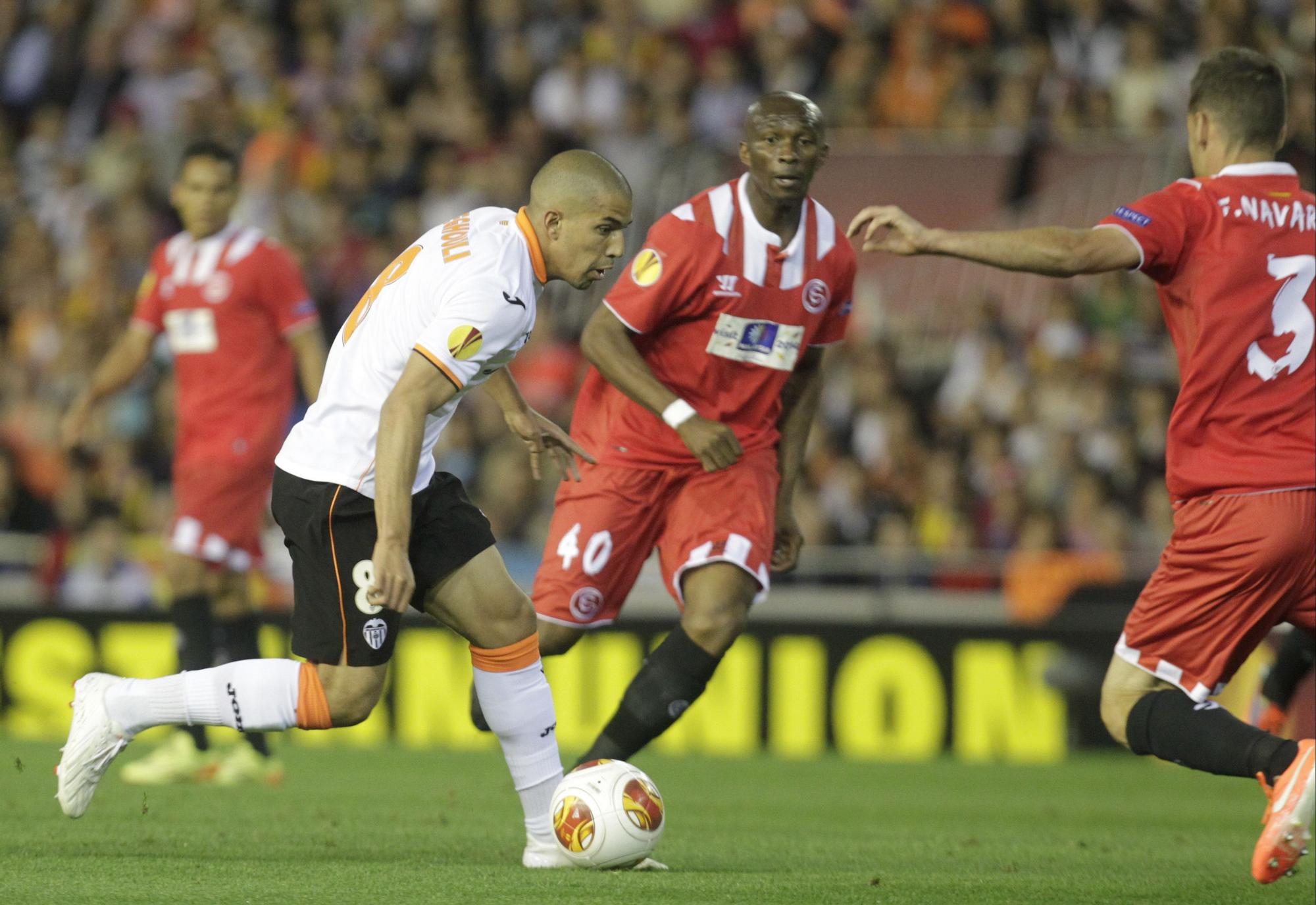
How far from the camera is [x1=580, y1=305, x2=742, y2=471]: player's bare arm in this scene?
6.38 meters

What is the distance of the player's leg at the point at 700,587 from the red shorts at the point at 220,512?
259cm

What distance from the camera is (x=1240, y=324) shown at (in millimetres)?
5426

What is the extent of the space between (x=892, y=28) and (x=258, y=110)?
5679 mm

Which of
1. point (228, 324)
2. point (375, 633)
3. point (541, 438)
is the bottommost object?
point (375, 633)

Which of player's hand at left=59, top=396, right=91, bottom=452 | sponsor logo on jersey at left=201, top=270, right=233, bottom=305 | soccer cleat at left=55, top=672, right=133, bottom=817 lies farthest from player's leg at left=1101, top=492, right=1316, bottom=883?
player's hand at left=59, top=396, right=91, bottom=452

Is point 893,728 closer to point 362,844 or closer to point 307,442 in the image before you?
point 362,844

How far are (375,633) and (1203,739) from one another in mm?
2381

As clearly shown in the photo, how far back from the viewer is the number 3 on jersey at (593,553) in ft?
22.4

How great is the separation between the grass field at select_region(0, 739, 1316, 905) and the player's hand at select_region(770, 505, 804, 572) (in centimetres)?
104

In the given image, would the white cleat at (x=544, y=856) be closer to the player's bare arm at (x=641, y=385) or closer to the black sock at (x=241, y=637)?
the player's bare arm at (x=641, y=385)

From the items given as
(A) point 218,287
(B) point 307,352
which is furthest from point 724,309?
(A) point 218,287

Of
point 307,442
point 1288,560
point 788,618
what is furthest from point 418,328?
point 788,618

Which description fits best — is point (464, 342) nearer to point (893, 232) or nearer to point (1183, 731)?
point (893, 232)

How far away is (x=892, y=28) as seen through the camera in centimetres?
1546
